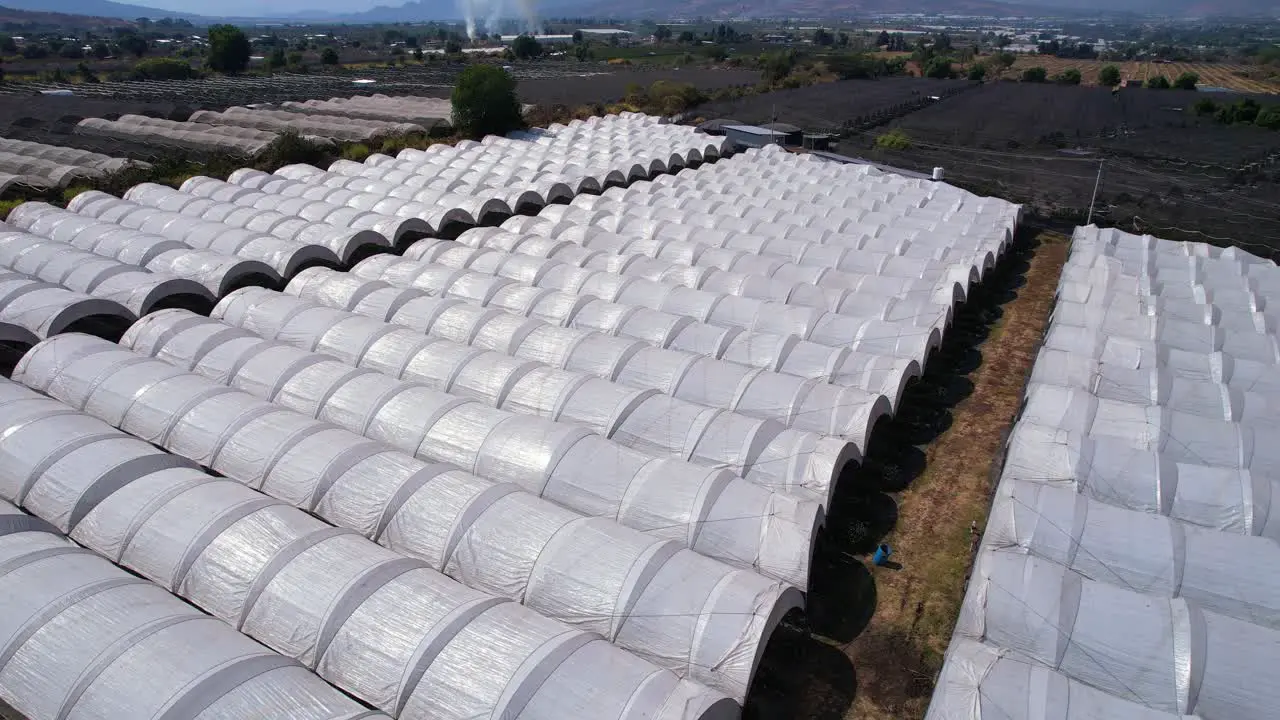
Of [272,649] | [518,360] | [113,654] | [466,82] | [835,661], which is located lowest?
[835,661]

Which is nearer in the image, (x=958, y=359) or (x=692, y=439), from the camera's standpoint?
(x=692, y=439)

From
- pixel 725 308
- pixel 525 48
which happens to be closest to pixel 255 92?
pixel 525 48

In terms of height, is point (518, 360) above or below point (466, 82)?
below

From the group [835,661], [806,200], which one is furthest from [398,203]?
[835,661]

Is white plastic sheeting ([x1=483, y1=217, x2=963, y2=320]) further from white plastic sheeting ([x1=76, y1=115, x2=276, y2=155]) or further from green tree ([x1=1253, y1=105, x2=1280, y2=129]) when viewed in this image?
green tree ([x1=1253, y1=105, x2=1280, y2=129])

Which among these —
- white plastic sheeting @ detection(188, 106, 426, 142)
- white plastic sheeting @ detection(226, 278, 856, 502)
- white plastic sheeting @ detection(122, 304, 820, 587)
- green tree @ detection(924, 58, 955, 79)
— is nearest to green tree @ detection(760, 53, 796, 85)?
green tree @ detection(924, 58, 955, 79)

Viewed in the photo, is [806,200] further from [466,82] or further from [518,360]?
[466,82]
